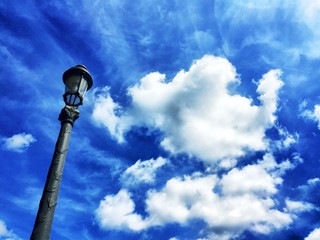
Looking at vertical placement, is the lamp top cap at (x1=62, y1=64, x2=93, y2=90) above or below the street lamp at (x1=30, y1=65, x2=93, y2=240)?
above

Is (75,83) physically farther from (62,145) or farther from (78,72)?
(62,145)

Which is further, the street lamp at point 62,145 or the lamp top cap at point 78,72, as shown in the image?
the lamp top cap at point 78,72

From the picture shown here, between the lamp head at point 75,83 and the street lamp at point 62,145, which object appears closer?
the street lamp at point 62,145

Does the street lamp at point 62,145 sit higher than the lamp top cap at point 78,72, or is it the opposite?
the lamp top cap at point 78,72

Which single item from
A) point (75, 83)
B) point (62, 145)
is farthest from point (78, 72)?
point (62, 145)

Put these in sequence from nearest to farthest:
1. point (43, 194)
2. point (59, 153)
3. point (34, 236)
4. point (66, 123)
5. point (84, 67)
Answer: point (34, 236) < point (43, 194) < point (59, 153) < point (66, 123) < point (84, 67)

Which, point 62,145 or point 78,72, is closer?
point 62,145

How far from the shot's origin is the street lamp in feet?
14.7

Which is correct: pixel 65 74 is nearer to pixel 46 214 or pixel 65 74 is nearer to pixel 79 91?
pixel 79 91

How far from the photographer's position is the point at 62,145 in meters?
5.27

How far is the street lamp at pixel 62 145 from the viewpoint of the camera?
447 centimetres

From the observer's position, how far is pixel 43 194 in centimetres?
470

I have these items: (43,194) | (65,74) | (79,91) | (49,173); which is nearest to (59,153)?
(49,173)

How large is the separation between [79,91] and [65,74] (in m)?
0.51
